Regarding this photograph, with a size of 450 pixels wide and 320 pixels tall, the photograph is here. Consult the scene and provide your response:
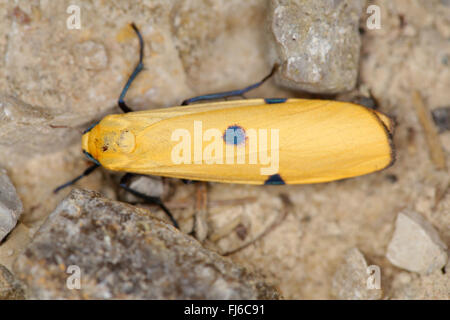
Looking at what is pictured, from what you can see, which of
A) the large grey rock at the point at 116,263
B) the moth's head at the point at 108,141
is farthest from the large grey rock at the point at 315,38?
the large grey rock at the point at 116,263

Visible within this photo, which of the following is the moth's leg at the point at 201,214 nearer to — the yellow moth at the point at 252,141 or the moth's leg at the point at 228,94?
the yellow moth at the point at 252,141

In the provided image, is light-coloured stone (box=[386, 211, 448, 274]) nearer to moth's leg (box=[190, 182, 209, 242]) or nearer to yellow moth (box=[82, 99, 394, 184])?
yellow moth (box=[82, 99, 394, 184])

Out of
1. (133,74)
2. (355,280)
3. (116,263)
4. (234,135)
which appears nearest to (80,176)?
(133,74)

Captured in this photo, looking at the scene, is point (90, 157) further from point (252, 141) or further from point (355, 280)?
point (355, 280)

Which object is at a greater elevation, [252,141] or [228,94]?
[228,94]

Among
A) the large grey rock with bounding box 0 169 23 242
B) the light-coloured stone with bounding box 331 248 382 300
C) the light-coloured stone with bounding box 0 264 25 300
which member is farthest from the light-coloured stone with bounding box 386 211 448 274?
the large grey rock with bounding box 0 169 23 242

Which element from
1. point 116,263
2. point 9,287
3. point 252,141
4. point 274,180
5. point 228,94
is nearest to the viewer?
point 116,263
